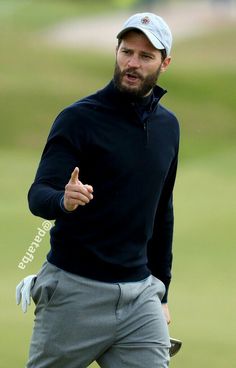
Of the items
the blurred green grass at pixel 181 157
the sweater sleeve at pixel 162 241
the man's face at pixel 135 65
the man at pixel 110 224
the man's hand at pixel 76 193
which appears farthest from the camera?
the blurred green grass at pixel 181 157

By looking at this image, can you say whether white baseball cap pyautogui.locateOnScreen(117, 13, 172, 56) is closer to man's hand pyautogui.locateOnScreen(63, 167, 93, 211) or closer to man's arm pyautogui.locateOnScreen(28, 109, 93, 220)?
man's arm pyautogui.locateOnScreen(28, 109, 93, 220)

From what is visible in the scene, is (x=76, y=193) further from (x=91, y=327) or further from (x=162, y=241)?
(x=162, y=241)

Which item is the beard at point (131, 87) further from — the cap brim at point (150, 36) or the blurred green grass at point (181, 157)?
the blurred green grass at point (181, 157)

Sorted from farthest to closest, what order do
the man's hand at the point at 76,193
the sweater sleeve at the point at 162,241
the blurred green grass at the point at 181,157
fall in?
the blurred green grass at the point at 181,157 → the sweater sleeve at the point at 162,241 → the man's hand at the point at 76,193

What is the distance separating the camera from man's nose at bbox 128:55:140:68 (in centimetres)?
432

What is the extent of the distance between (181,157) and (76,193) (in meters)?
7.90

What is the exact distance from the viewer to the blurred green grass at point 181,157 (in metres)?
6.80

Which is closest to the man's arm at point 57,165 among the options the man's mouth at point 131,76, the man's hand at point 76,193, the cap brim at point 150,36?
the man's hand at point 76,193

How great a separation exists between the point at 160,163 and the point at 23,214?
4.91 m

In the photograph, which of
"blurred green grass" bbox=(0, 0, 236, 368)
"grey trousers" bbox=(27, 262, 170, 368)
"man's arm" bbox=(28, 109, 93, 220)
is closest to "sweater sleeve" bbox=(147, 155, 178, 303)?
"grey trousers" bbox=(27, 262, 170, 368)

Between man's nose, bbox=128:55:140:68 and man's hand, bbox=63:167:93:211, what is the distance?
0.54 m

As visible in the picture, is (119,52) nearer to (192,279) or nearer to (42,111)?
(192,279)

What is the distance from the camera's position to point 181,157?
1173 cm

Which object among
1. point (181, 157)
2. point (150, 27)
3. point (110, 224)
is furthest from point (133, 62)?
point (181, 157)
